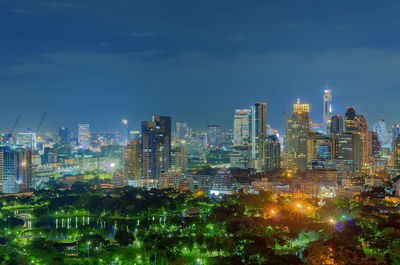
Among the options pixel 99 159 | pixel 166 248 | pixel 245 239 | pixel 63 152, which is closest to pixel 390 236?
pixel 245 239

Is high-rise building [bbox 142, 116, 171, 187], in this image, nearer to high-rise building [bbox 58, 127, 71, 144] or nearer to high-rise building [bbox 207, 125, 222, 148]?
high-rise building [bbox 207, 125, 222, 148]

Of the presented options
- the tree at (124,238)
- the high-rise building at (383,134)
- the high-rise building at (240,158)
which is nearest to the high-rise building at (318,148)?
the high-rise building at (240,158)

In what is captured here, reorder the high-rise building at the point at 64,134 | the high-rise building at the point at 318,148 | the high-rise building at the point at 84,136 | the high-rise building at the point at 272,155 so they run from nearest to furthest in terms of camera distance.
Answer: the high-rise building at the point at 272,155 → the high-rise building at the point at 318,148 → the high-rise building at the point at 84,136 → the high-rise building at the point at 64,134

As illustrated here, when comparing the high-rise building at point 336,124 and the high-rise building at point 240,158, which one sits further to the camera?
the high-rise building at point 336,124

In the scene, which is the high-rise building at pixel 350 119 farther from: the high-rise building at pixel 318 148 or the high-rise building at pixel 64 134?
the high-rise building at pixel 64 134

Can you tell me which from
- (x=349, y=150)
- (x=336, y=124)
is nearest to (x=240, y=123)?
(x=336, y=124)

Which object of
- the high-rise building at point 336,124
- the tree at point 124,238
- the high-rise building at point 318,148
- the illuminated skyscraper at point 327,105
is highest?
the illuminated skyscraper at point 327,105

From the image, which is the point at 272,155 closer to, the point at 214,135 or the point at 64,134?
the point at 214,135
